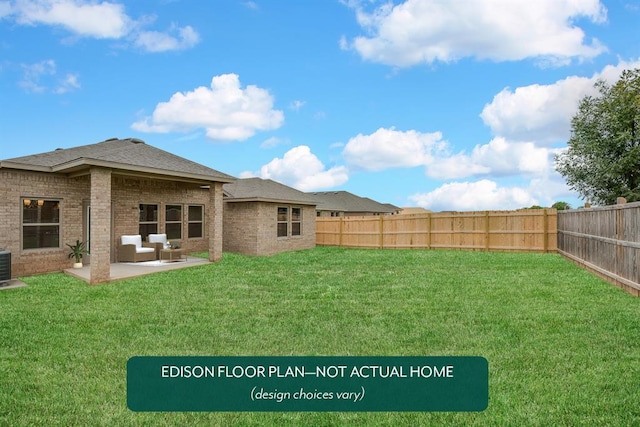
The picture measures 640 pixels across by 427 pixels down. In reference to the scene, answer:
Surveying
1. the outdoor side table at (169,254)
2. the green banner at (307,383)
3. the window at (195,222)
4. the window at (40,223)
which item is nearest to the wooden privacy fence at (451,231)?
the window at (195,222)

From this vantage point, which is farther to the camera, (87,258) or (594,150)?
(594,150)

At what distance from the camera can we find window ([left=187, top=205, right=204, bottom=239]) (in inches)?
750

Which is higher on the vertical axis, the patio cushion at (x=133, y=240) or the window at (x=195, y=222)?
the window at (x=195, y=222)

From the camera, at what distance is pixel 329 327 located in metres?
6.66

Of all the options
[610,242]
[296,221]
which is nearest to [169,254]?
[296,221]

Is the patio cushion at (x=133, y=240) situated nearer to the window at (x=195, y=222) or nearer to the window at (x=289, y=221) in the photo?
the window at (x=195, y=222)

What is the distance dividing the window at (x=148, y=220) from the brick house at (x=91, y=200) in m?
0.04

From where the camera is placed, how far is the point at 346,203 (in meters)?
43.4

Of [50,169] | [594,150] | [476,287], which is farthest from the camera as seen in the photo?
[594,150]

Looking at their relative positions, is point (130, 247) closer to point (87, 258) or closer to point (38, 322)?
point (87, 258)

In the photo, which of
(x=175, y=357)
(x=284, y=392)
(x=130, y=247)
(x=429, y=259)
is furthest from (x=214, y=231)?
(x=284, y=392)

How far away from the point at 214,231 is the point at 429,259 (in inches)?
309

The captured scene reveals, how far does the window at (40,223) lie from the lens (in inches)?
501

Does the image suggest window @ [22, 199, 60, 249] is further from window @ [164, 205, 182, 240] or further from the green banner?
the green banner
